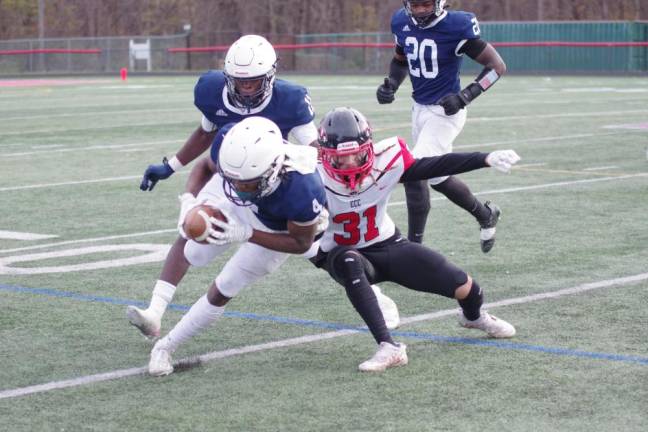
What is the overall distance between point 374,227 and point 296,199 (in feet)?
2.39

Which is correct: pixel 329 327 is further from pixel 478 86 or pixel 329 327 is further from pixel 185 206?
pixel 478 86

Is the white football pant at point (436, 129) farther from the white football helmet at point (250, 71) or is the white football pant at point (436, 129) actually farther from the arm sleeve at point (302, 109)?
the white football helmet at point (250, 71)

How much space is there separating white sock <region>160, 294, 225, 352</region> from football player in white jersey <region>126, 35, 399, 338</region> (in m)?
0.32

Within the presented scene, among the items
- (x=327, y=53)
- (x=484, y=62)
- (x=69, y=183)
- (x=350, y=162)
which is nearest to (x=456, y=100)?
(x=484, y=62)

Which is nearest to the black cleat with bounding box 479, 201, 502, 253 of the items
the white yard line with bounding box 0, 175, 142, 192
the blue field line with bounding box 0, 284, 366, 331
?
the blue field line with bounding box 0, 284, 366, 331

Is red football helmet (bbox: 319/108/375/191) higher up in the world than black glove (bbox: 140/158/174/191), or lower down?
higher up

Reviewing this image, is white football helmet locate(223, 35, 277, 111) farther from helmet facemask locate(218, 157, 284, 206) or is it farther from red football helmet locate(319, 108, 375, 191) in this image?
helmet facemask locate(218, 157, 284, 206)

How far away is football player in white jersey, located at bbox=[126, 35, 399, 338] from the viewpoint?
19.4 ft

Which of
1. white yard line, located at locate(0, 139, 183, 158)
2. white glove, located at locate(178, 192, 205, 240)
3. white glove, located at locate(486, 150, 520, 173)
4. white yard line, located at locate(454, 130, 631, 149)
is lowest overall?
white yard line, located at locate(0, 139, 183, 158)

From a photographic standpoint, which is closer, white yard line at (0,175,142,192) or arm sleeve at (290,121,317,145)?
arm sleeve at (290,121,317,145)

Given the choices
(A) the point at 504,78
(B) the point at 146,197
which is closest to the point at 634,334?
(B) the point at 146,197

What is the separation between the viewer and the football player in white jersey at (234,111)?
5.92 metres

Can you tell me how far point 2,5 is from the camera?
64.4 metres

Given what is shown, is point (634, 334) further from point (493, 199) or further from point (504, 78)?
point (504, 78)
